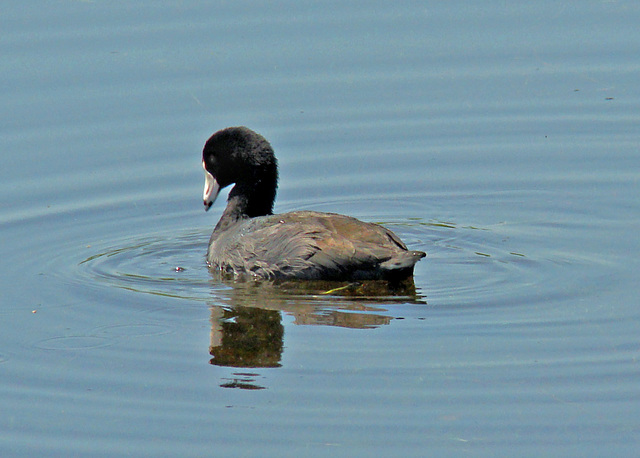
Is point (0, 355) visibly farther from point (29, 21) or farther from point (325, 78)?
point (29, 21)

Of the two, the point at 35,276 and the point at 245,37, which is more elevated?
the point at 245,37

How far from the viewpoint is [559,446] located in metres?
5.77

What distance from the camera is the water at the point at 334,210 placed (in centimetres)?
626

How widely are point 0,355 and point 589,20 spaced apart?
834 cm

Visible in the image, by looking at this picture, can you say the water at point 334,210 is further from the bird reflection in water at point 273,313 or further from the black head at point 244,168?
the black head at point 244,168

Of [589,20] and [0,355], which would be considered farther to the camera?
[589,20]

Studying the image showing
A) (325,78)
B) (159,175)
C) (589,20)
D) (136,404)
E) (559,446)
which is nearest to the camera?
(559,446)

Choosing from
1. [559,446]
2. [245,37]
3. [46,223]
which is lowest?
[559,446]

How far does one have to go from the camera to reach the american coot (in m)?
8.45

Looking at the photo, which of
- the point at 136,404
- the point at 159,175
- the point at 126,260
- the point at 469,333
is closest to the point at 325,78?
the point at 159,175

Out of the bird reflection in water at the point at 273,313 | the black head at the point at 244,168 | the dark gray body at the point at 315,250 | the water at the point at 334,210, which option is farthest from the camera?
the black head at the point at 244,168

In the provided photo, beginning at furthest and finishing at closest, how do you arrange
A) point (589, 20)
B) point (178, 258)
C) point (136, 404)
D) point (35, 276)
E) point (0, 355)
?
point (589, 20) < point (178, 258) < point (35, 276) < point (0, 355) < point (136, 404)

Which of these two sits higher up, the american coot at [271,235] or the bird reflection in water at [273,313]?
the american coot at [271,235]

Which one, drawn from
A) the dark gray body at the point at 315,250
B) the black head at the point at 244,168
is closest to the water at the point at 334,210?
the dark gray body at the point at 315,250
